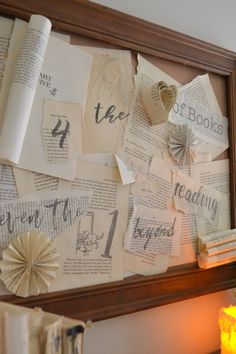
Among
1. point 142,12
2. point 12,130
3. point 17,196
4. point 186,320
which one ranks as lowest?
point 186,320

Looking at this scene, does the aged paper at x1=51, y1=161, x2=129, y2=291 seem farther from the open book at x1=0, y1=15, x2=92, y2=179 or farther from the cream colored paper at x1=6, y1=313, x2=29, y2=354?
the cream colored paper at x1=6, y1=313, x2=29, y2=354

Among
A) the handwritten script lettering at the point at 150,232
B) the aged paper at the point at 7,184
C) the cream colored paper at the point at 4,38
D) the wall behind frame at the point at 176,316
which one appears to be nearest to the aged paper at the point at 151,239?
the handwritten script lettering at the point at 150,232

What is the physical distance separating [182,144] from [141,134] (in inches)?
4.5

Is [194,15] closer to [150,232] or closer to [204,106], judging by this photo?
[204,106]

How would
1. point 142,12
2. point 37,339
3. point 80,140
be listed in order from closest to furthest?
1. point 37,339
2. point 80,140
3. point 142,12

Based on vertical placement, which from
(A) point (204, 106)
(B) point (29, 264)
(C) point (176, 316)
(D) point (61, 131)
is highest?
(A) point (204, 106)

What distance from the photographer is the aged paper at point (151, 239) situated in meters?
0.77

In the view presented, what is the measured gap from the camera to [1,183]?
62 centimetres

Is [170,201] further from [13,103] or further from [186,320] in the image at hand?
[13,103]

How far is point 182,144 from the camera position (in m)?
0.86

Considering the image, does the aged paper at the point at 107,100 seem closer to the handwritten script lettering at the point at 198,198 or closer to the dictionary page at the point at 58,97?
the dictionary page at the point at 58,97

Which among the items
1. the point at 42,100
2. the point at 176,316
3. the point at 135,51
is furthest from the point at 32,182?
the point at 176,316

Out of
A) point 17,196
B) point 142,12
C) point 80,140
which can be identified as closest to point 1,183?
point 17,196

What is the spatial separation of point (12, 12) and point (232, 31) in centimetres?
66
